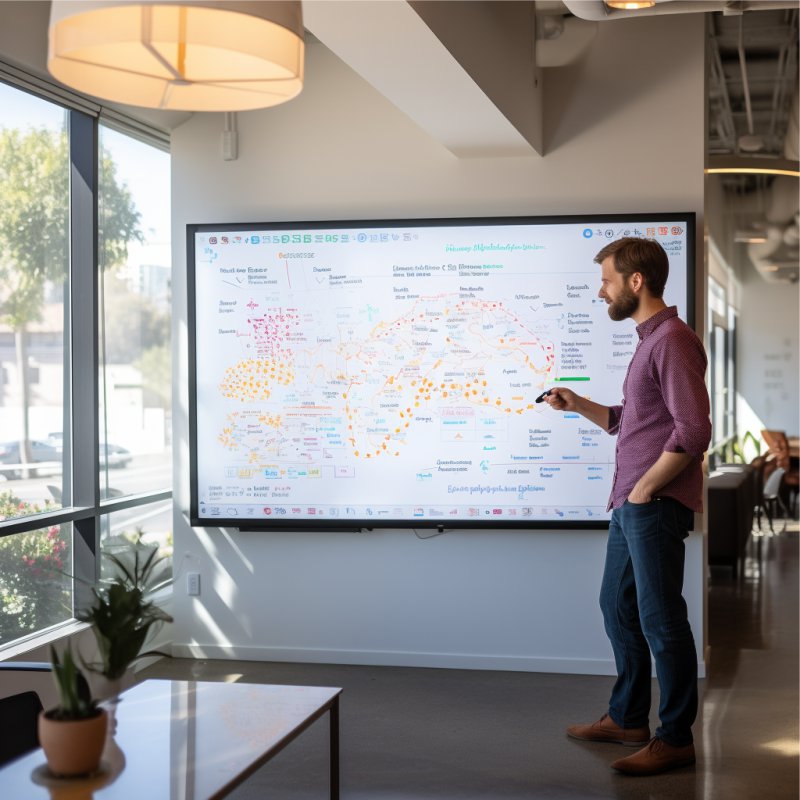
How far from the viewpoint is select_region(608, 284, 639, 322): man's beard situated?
12.4ft

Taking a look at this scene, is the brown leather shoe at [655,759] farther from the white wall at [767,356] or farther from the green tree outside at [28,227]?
the white wall at [767,356]

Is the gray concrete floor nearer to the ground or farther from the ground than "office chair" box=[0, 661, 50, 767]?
nearer to the ground

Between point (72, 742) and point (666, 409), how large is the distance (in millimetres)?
2345

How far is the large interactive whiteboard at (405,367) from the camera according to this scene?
4953 mm

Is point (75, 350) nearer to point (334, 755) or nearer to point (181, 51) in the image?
point (334, 755)

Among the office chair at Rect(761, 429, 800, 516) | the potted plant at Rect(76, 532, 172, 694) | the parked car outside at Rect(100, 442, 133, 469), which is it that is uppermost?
the parked car outside at Rect(100, 442, 133, 469)

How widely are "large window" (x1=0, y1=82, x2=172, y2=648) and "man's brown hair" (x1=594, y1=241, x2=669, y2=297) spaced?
255 cm

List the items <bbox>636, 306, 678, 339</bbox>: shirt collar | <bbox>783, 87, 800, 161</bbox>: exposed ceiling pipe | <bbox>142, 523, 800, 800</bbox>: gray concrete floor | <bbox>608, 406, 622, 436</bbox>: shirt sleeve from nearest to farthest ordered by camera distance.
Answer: <bbox>142, 523, 800, 800</bbox>: gray concrete floor → <bbox>636, 306, 678, 339</bbox>: shirt collar → <bbox>608, 406, 622, 436</bbox>: shirt sleeve → <bbox>783, 87, 800, 161</bbox>: exposed ceiling pipe

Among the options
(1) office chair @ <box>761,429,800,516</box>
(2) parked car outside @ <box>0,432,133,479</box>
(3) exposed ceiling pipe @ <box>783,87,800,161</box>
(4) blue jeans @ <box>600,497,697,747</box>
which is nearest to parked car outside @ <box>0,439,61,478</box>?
(2) parked car outside @ <box>0,432,133,479</box>

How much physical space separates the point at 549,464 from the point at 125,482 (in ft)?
7.25

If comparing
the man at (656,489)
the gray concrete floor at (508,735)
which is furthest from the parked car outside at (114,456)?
the man at (656,489)

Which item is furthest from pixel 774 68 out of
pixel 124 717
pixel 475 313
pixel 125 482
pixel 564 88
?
pixel 124 717

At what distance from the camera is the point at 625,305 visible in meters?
3.81

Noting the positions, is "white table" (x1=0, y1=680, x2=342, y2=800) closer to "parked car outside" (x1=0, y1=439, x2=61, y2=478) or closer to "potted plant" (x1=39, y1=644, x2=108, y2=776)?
"potted plant" (x1=39, y1=644, x2=108, y2=776)
